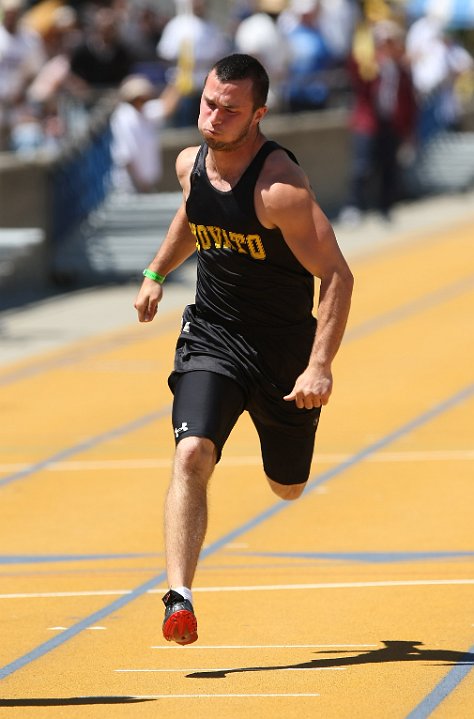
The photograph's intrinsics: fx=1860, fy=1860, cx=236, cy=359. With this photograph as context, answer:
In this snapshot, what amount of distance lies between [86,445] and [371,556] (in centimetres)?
364

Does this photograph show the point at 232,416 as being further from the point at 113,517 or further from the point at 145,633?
the point at 113,517

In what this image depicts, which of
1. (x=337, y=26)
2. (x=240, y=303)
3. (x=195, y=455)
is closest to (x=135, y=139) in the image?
(x=337, y=26)

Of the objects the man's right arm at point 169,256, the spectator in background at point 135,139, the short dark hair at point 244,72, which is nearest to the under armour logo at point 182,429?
the man's right arm at point 169,256

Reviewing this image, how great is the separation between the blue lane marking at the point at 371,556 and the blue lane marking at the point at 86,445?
7.86ft

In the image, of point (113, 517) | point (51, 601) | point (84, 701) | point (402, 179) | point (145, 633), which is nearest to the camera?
point (84, 701)

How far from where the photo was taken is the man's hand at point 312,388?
6527 mm

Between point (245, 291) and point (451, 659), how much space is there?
1538 mm

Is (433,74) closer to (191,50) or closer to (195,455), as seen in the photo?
(191,50)

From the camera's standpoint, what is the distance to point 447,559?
27.6 ft

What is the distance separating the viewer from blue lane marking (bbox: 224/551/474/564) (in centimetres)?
845

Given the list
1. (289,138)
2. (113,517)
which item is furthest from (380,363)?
(289,138)

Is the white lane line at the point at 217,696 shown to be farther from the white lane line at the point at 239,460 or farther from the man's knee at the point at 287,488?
the white lane line at the point at 239,460

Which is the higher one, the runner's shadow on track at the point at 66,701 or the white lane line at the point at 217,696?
the white lane line at the point at 217,696

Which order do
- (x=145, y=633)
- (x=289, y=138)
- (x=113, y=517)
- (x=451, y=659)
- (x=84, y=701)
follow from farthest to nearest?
(x=289, y=138) < (x=113, y=517) < (x=145, y=633) < (x=451, y=659) < (x=84, y=701)
